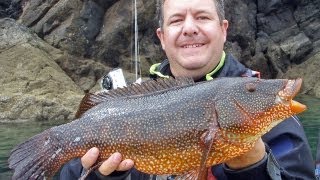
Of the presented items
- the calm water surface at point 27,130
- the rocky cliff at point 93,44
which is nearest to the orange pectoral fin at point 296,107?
the calm water surface at point 27,130

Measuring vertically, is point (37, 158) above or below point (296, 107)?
below

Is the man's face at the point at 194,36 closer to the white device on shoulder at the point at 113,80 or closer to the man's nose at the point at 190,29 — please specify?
the man's nose at the point at 190,29

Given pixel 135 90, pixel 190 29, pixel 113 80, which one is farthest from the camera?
pixel 113 80

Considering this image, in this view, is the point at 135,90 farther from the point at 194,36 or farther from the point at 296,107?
the point at 296,107

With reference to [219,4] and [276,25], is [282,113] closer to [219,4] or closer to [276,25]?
[219,4]

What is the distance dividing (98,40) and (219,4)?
25.9 meters

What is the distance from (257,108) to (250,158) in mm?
400

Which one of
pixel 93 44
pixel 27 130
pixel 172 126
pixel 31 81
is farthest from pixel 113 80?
pixel 93 44

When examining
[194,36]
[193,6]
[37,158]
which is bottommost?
[37,158]

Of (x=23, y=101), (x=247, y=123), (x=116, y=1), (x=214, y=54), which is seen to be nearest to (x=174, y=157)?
(x=247, y=123)

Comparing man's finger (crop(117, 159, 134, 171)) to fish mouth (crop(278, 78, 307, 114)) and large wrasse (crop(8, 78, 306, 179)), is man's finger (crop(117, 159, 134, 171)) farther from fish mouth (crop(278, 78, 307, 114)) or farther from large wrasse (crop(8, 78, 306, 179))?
fish mouth (crop(278, 78, 307, 114))

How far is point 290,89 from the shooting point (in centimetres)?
363

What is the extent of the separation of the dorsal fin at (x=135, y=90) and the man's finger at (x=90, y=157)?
34cm

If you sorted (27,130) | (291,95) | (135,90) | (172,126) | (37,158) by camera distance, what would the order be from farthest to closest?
(27,130) → (135,90) → (37,158) → (172,126) → (291,95)
